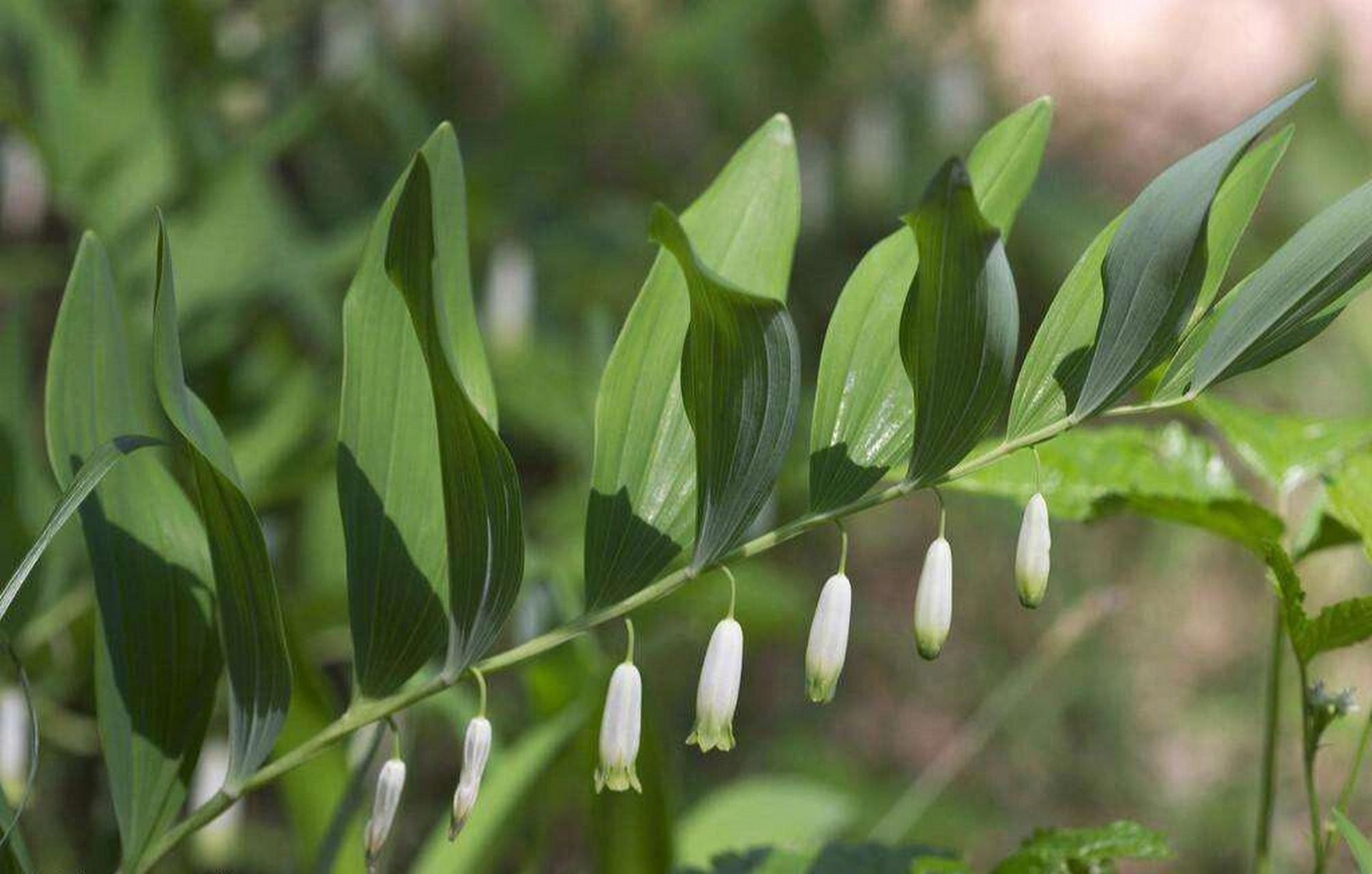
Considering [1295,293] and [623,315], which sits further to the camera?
[623,315]

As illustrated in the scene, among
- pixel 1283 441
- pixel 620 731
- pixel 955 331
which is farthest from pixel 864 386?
pixel 1283 441

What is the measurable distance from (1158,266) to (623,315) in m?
1.88

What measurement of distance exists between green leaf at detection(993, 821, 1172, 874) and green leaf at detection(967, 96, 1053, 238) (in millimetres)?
256

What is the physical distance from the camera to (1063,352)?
60 cm

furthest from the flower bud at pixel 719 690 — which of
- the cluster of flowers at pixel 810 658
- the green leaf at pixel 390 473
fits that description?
the green leaf at pixel 390 473

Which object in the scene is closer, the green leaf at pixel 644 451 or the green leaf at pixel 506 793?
the green leaf at pixel 644 451

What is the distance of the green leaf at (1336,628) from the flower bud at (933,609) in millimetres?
145

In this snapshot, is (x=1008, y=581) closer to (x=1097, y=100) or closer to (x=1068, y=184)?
(x=1068, y=184)

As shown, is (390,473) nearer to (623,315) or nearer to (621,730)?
(621,730)

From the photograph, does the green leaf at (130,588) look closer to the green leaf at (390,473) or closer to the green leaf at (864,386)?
the green leaf at (390,473)

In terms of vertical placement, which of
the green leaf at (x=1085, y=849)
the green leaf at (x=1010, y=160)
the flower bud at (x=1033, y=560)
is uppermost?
the green leaf at (x=1010, y=160)

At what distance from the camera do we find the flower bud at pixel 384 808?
59cm

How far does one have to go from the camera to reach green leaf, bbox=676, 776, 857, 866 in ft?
3.59

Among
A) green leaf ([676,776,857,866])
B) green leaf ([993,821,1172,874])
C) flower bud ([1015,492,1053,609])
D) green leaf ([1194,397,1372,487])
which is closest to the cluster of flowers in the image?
flower bud ([1015,492,1053,609])
